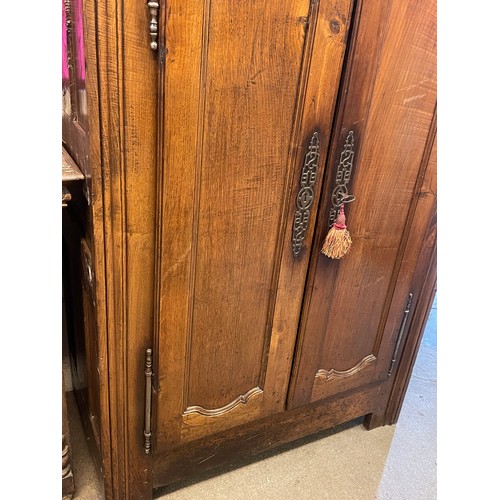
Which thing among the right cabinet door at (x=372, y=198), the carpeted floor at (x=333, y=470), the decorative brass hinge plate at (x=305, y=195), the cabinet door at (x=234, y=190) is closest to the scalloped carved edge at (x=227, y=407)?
the cabinet door at (x=234, y=190)

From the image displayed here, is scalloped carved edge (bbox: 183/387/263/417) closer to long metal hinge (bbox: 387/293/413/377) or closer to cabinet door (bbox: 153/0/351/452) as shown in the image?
cabinet door (bbox: 153/0/351/452)

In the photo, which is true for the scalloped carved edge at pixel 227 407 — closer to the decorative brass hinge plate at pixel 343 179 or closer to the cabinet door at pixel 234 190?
the cabinet door at pixel 234 190

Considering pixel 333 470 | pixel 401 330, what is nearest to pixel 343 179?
pixel 401 330

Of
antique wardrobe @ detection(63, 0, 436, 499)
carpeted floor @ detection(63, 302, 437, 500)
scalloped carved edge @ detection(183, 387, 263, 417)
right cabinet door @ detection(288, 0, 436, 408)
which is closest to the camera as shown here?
antique wardrobe @ detection(63, 0, 436, 499)

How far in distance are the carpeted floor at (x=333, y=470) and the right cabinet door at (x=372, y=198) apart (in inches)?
9.2

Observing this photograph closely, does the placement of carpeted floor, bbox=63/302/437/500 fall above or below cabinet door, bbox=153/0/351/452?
below

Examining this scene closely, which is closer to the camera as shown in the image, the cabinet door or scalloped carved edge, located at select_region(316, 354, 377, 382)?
the cabinet door

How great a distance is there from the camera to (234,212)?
3.21 feet

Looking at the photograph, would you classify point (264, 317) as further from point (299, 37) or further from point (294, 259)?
point (299, 37)

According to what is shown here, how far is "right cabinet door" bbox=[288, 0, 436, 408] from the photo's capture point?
38.3 inches

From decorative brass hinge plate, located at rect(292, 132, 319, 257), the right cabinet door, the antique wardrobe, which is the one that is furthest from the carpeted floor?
decorative brass hinge plate, located at rect(292, 132, 319, 257)

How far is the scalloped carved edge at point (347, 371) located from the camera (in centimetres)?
135

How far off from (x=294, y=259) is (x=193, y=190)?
308 mm

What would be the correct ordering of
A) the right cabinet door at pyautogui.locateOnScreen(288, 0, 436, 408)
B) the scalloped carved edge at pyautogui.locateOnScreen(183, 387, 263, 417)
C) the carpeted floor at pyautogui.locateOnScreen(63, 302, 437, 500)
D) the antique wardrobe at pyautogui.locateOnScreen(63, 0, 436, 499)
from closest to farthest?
the antique wardrobe at pyautogui.locateOnScreen(63, 0, 436, 499), the right cabinet door at pyautogui.locateOnScreen(288, 0, 436, 408), the scalloped carved edge at pyautogui.locateOnScreen(183, 387, 263, 417), the carpeted floor at pyautogui.locateOnScreen(63, 302, 437, 500)
